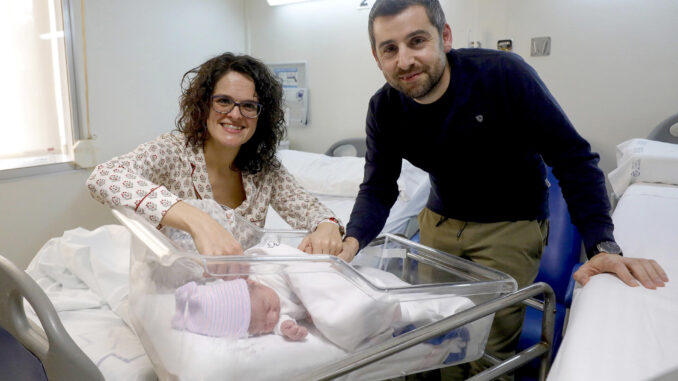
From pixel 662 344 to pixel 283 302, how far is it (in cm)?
66

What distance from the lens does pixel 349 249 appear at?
4.35ft

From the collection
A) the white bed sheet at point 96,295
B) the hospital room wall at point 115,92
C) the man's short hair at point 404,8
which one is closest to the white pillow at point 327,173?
the hospital room wall at point 115,92

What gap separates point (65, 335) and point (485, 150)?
120cm

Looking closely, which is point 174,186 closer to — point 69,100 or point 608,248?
point 608,248

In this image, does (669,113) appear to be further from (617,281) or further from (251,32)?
(251,32)

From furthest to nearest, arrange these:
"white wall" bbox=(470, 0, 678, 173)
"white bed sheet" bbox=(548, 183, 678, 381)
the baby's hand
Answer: "white wall" bbox=(470, 0, 678, 173) → the baby's hand → "white bed sheet" bbox=(548, 183, 678, 381)

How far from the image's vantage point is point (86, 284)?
1.49 meters

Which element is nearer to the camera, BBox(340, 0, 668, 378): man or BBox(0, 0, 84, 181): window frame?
BBox(340, 0, 668, 378): man

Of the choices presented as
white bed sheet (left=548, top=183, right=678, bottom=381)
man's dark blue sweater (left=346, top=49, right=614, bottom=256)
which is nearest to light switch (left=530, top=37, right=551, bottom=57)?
man's dark blue sweater (left=346, top=49, right=614, bottom=256)

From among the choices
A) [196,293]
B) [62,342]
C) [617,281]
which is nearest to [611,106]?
[617,281]

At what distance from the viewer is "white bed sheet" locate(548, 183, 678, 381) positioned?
2.33ft

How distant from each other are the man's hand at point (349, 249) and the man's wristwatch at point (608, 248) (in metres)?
0.65

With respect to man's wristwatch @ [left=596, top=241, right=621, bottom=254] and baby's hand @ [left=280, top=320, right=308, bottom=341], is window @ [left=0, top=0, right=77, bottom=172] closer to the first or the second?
baby's hand @ [left=280, top=320, right=308, bottom=341]

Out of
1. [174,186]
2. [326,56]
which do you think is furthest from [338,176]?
[174,186]
